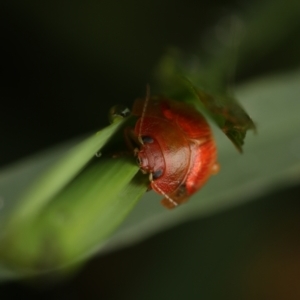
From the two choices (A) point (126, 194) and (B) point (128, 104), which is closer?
(A) point (126, 194)

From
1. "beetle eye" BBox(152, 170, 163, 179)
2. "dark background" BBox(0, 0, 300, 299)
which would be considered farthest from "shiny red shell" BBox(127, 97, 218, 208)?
"dark background" BBox(0, 0, 300, 299)

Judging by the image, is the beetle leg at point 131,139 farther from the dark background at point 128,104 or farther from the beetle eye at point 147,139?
the dark background at point 128,104

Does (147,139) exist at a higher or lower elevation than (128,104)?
higher

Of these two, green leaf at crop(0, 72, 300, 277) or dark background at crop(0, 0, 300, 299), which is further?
dark background at crop(0, 0, 300, 299)

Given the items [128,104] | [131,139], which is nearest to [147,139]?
[131,139]

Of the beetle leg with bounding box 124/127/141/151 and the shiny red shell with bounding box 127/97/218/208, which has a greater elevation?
the beetle leg with bounding box 124/127/141/151

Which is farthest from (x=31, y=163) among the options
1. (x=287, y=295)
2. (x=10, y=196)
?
(x=287, y=295)

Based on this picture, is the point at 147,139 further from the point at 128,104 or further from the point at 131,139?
the point at 128,104

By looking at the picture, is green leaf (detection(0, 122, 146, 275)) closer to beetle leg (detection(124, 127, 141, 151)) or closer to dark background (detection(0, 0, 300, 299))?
beetle leg (detection(124, 127, 141, 151))
